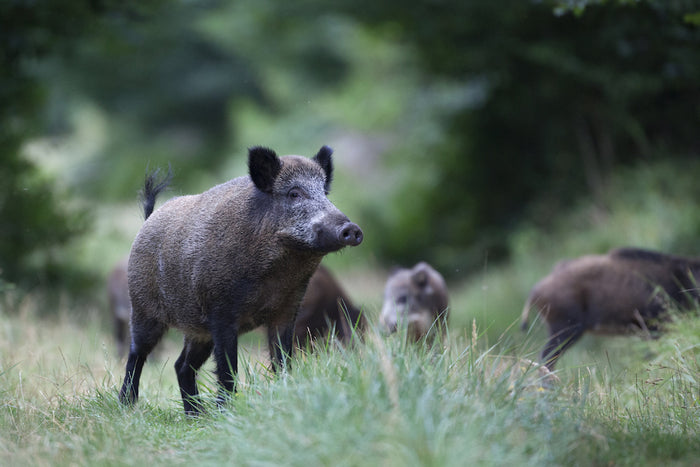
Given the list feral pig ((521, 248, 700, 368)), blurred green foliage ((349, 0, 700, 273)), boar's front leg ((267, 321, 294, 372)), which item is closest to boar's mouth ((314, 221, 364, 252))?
boar's front leg ((267, 321, 294, 372))

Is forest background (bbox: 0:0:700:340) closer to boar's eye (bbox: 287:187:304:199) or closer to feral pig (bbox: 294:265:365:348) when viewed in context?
boar's eye (bbox: 287:187:304:199)

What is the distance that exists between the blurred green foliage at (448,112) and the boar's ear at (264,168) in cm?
228

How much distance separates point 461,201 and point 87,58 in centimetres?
1706

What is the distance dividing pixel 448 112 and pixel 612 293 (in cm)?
811

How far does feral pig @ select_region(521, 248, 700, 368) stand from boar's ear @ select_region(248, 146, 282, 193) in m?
3.77

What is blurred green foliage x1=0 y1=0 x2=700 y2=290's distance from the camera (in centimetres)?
1104

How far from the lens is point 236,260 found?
191 inches

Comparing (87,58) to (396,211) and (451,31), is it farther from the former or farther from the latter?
(451,31)

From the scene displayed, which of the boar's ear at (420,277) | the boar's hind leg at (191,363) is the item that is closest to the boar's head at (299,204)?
the boar's hind leg at (191,363)

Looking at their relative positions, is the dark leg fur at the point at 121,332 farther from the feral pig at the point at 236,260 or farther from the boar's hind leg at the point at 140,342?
the feral pig at the point at 236,260

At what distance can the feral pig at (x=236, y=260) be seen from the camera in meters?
4.81

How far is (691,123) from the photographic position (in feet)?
41.8

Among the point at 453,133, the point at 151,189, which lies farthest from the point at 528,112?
the point at 151,189

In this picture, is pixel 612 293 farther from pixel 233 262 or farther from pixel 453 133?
pixel 453 133
